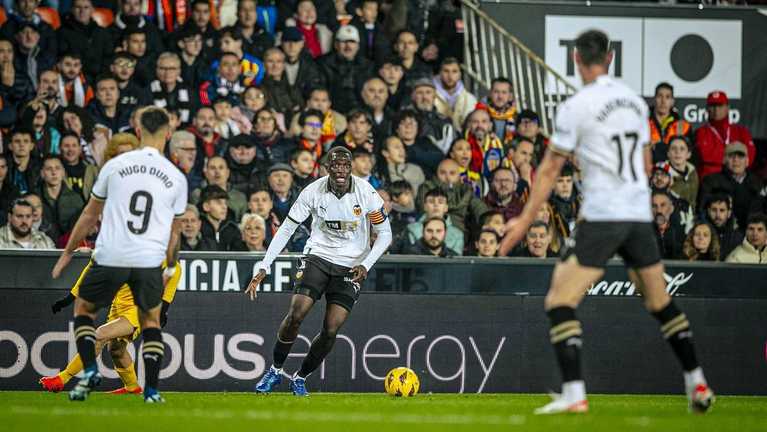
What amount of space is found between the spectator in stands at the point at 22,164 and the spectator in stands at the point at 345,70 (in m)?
4.25

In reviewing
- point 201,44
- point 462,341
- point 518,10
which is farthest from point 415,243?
point 518,10

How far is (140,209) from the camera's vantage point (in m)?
10.1

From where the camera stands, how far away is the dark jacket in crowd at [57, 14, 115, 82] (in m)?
17.7

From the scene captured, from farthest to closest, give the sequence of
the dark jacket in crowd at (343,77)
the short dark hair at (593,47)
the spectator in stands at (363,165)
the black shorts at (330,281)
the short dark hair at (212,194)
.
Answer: the dark jacket in crowd at (343,77) < the spectator in stands at (363,165) < the short dark hair at (212,194) < the black shorts at (330,281) < the short dark hair at (593,47)

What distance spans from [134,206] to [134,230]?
182 millimetres

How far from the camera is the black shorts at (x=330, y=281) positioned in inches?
501

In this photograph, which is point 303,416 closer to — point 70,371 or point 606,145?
point 606,145

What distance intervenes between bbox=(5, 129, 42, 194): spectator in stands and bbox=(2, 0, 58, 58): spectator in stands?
1959 millimetres

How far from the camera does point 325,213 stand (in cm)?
1282

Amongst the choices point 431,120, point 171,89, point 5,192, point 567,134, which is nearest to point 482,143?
point 431,120

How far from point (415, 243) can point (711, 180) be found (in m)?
4.61

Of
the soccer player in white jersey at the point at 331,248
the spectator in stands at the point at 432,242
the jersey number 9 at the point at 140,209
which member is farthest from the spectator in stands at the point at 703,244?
the jersey number 9 at the point at 140,209

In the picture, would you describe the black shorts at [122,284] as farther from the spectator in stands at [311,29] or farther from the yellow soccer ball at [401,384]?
the spectator in stands at [311,29]

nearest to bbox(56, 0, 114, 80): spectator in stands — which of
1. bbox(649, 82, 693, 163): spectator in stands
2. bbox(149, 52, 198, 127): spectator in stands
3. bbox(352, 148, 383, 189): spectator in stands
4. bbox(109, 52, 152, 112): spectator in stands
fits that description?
bbox(109, 52, 152, 112): spectator in stands
